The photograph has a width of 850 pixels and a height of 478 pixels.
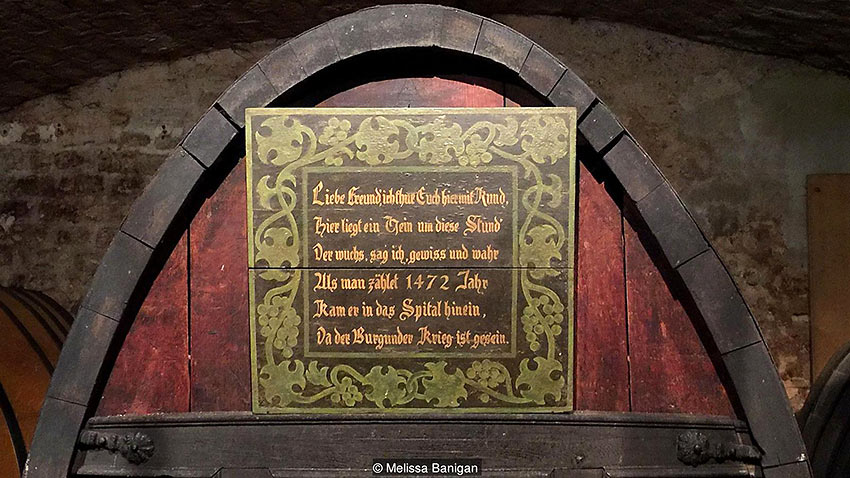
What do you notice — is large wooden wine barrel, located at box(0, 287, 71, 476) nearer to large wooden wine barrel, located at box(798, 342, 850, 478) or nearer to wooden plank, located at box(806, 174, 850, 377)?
large wooden wine barrel, located at box(798, 342, 850, 478)

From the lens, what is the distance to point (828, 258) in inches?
147

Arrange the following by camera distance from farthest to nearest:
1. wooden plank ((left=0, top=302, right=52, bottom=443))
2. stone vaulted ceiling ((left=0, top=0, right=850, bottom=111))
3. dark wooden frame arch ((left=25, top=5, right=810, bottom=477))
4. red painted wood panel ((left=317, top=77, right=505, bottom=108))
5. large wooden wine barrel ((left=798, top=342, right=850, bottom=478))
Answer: stone vaulted ceiling ((left=0, top=0, right=850, bottom=111)) < wooden plank ((left=0, top=302, right=52, bottom=443)) < large wooden wine barrel ((left=798, top=342, right=850, bottom=478)) < red painted wood panel ((left=317, top=77, right=505, bottom=108)) < dark wooden frame arch ((left=25, top=5, right=810, bottom=477))

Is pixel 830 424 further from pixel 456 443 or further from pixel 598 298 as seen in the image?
pixel 456 443

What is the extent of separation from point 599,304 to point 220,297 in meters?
0.90

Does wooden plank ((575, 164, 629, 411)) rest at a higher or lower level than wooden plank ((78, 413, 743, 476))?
higher

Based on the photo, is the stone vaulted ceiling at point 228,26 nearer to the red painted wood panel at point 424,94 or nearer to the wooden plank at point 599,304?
the red painted wood panel at point 424,94

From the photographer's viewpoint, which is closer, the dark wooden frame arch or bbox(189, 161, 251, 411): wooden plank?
the dark wooden frame arch

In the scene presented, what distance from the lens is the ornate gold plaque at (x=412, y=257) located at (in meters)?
2.12

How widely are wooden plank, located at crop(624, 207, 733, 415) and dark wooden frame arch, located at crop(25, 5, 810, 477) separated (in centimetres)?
6

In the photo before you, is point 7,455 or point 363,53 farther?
point 7,455

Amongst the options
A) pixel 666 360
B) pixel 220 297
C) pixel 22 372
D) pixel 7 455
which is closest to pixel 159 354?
pixel 220 297

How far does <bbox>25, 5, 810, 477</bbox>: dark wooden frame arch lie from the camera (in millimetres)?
2086

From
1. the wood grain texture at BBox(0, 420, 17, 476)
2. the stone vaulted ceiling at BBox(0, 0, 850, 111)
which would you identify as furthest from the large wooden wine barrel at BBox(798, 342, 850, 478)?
the wood grain texture at BBox(0, 420, 17, 476)

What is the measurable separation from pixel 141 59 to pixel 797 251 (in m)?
2.82
